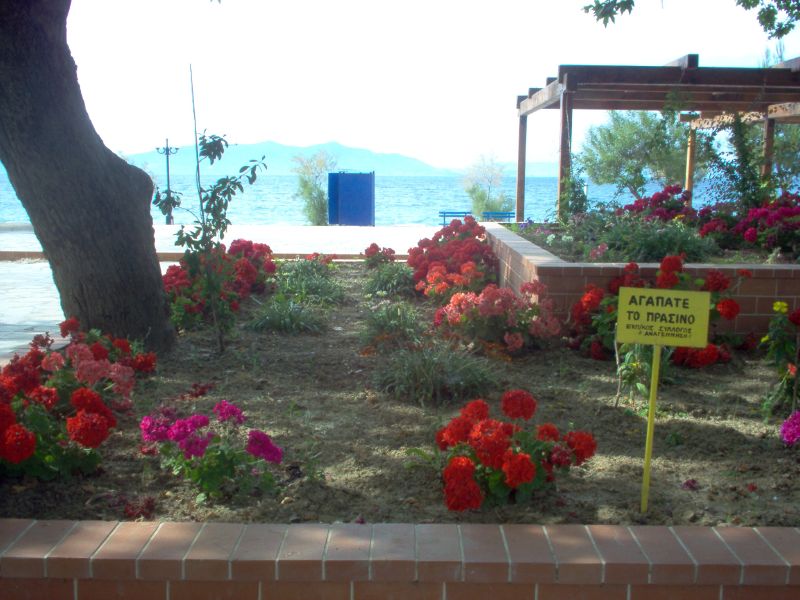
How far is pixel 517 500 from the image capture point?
3.16 metres

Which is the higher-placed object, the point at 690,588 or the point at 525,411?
the point at 525,411

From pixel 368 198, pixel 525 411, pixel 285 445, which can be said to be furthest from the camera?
pixel 368 198

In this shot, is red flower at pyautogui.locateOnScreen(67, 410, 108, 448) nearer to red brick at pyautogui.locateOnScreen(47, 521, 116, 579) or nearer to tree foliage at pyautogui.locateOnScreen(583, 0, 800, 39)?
red brick at pyautogui.locateOnScreen(47, 521, 116, 579)

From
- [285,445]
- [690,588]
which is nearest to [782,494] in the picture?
[690,588]

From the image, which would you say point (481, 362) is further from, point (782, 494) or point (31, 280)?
point (31, 280)

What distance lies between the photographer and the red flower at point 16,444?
300cm

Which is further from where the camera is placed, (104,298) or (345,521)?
(104,298)

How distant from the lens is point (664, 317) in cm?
306

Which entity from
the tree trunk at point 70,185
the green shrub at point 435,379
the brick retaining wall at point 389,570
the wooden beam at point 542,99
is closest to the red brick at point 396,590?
the brick retaining wall at point 389,570

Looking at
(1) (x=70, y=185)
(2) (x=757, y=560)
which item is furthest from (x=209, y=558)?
(1) (x=70, y=185)

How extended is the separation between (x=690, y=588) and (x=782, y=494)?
924mm

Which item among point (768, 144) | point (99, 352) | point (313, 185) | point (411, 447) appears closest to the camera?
point (411, 447)

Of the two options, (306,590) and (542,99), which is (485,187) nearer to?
(542,99)

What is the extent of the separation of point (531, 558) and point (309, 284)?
17.8ft
